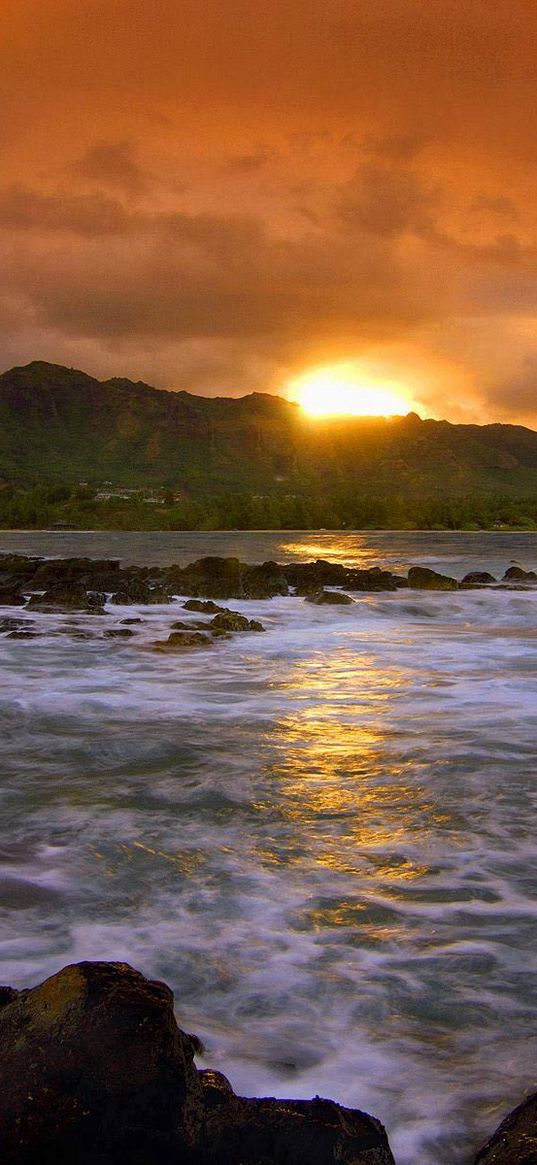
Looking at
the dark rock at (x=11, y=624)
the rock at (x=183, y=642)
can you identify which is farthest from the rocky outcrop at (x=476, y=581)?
the dark rock at (x=11, y=624)

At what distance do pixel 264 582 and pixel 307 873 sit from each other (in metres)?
24.0

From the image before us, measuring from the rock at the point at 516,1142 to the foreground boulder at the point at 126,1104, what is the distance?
33 centimetres

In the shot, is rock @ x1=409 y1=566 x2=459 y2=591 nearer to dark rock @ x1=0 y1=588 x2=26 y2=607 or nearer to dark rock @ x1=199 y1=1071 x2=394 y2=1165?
dark rock @ x1=0 y1=588 x2=26 y2=607

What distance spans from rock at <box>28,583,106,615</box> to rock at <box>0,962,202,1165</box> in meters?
21.0

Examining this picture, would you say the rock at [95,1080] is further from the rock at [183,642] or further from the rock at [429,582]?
the rock at [429,582]

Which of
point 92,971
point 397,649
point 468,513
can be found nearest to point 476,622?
point 397,649

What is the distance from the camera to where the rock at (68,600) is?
23.9 m

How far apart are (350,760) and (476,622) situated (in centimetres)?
1582

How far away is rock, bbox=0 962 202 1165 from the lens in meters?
2.43

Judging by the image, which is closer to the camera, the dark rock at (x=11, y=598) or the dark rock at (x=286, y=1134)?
the dark rock at (x=286, y=1134)

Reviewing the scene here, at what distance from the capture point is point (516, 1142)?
2.62 m

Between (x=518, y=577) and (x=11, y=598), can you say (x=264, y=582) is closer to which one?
(x=11, y=598)

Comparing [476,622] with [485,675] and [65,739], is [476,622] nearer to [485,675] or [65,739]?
[485,675]

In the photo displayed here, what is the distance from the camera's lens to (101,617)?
22.4m
